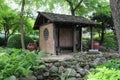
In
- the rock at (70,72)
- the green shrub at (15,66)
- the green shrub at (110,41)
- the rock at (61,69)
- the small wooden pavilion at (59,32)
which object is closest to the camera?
the green shrub at (15,66)

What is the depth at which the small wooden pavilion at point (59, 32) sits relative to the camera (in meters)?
15.8

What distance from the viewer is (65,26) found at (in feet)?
56.7

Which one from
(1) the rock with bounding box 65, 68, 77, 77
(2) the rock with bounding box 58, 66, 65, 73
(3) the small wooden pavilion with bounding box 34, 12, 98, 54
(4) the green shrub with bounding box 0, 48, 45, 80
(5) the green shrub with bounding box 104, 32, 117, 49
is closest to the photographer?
(4) the green shrub with bounding box 0, 48, 45, 80

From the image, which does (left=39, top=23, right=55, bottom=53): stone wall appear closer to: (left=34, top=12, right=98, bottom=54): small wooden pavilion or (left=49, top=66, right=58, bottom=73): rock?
(left=34, top=12, right=98, bottom=54): small wooden pavilion

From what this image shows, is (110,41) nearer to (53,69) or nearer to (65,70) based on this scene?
(65,70)

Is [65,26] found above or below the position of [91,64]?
above

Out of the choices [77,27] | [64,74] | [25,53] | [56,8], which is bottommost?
[64,74]

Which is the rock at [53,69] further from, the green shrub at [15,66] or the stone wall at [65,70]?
the green shrub at [15,66]

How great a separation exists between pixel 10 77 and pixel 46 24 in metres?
9.70

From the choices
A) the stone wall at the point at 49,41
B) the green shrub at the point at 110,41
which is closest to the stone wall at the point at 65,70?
the stone wall at the point at 49,41

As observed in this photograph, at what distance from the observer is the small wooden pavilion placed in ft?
51.9

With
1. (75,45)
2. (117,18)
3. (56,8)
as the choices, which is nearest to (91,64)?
(117,18)

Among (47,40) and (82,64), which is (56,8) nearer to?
(47,40)

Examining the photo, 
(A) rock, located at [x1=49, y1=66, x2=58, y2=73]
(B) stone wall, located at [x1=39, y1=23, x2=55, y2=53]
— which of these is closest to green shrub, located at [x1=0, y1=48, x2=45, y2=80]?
(A) rock, located at [x1=49, y1=66, x2=58, y2=73]
